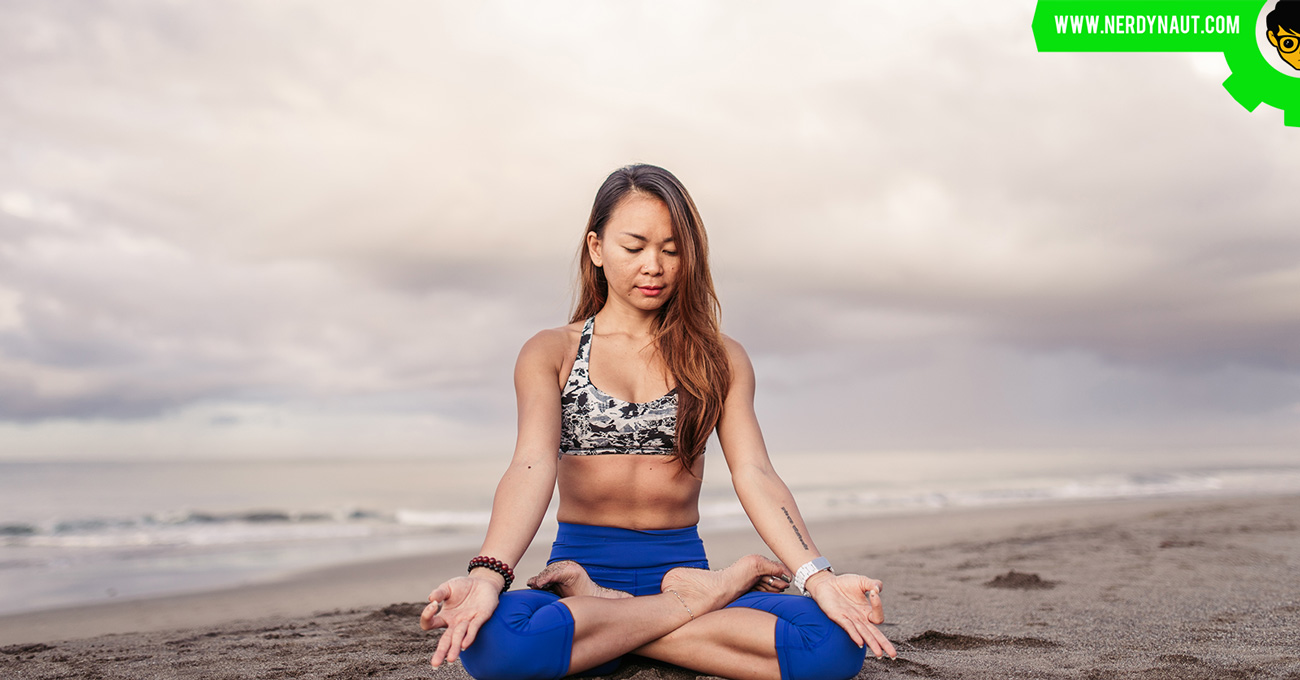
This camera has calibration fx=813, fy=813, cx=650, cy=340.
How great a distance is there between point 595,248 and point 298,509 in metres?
12.6

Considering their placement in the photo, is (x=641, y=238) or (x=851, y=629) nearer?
(x=851, y=629)

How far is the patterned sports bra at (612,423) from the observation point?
2848mm

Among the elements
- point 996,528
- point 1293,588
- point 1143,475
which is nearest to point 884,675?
point 1293,588

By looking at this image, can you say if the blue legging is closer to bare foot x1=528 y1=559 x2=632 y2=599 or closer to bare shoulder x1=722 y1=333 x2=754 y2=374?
bare foot x1=528 y1=559 x2=632 y2=599

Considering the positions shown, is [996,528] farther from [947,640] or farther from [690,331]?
[690,331]

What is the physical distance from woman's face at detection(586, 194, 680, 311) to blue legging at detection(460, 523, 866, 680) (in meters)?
0.86

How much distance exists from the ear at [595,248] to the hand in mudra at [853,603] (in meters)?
1.42

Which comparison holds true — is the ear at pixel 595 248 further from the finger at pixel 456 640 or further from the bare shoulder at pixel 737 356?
the finger at pixel 456 640

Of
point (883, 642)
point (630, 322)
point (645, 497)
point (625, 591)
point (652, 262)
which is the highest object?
point (652, 262)

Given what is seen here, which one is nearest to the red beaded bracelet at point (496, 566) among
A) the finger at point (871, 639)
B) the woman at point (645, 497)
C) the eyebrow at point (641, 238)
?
the woman at point (645, 497)

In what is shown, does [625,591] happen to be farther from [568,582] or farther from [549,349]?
[549,349]

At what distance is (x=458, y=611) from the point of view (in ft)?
6.79

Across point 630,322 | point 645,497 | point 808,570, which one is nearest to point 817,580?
point 808,570

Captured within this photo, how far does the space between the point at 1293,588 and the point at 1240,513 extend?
767 centimetres
